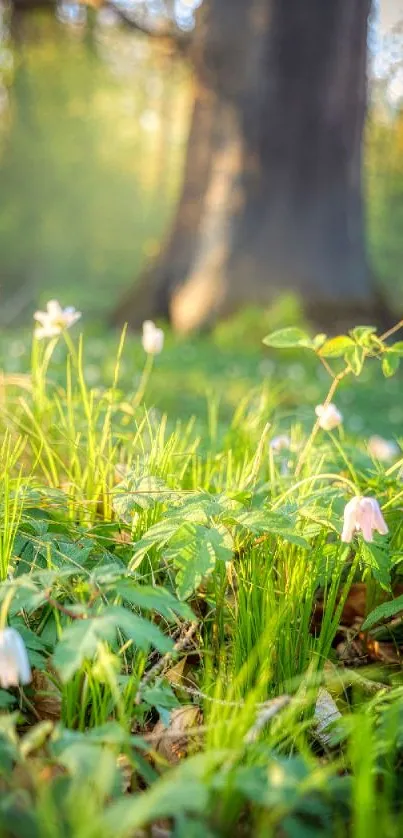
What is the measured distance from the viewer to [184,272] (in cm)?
856

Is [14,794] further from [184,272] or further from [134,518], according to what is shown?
[184,272]

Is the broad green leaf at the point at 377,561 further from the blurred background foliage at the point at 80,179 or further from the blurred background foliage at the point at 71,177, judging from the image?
the blurred background foliage at the point at 80,179

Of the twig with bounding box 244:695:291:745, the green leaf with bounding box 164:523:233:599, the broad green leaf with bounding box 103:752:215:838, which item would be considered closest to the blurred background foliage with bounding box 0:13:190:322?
the green leaf with bounding box 164:523:233:599

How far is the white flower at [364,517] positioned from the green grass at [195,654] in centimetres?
7

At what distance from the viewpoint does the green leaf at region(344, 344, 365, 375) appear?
168 centimetres

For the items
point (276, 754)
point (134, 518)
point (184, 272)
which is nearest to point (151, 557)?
point (134, 518)

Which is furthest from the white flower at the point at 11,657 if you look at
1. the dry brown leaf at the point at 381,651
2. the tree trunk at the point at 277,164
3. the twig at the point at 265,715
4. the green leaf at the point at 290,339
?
the tree trunk at the point at 277,164

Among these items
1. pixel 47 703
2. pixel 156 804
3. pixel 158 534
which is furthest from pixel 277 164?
pixel 156 804

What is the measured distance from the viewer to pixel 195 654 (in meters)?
1.70

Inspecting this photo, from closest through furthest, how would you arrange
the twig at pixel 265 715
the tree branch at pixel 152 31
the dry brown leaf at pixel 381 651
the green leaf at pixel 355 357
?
the twig at pixel 265 715, the green leaf at pixel 355 357, the dry brown leaf at pixel 381 651, the tree branch at pixel 152 31

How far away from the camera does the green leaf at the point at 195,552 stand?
136 centimetres

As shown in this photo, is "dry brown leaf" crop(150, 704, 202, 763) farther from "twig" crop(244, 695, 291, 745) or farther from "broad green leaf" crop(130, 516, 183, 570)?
"broad green leaf" crop(130, 516, 183, 570)

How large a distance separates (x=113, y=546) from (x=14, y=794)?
2.66 feet

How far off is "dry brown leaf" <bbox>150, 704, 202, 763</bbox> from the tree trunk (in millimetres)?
6717
